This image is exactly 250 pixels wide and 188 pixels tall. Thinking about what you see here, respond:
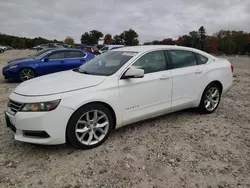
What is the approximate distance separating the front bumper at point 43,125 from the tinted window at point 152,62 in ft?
4.68

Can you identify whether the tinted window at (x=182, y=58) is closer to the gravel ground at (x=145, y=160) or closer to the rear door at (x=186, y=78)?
the rear door at (x=186, y=78)

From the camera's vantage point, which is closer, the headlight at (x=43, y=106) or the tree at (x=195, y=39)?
the headlight at (x=43, y=106)

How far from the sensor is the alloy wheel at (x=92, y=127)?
118 inches

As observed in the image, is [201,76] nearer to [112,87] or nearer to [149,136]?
[149,136]

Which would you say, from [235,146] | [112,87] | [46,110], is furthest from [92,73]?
[235,146]

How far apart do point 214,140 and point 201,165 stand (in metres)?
0.82

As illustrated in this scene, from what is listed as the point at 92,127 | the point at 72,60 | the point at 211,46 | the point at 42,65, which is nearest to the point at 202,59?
the point at 92,127

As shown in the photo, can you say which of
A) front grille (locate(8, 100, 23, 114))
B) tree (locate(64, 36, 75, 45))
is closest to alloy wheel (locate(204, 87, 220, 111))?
front grille (locate(8, 100, 23, 114))

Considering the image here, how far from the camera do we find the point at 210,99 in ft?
14.9

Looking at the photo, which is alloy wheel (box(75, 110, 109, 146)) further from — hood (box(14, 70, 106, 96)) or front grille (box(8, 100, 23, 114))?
front grille (box(8, 100, 23, 114))

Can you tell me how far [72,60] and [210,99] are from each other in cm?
619

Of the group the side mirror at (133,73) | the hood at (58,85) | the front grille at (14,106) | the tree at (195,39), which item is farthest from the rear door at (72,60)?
the tree at (195,39)

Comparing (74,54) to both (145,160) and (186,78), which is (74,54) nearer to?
(186,78)

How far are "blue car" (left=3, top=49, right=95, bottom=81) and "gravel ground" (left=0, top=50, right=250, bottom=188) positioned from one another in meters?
4.93
